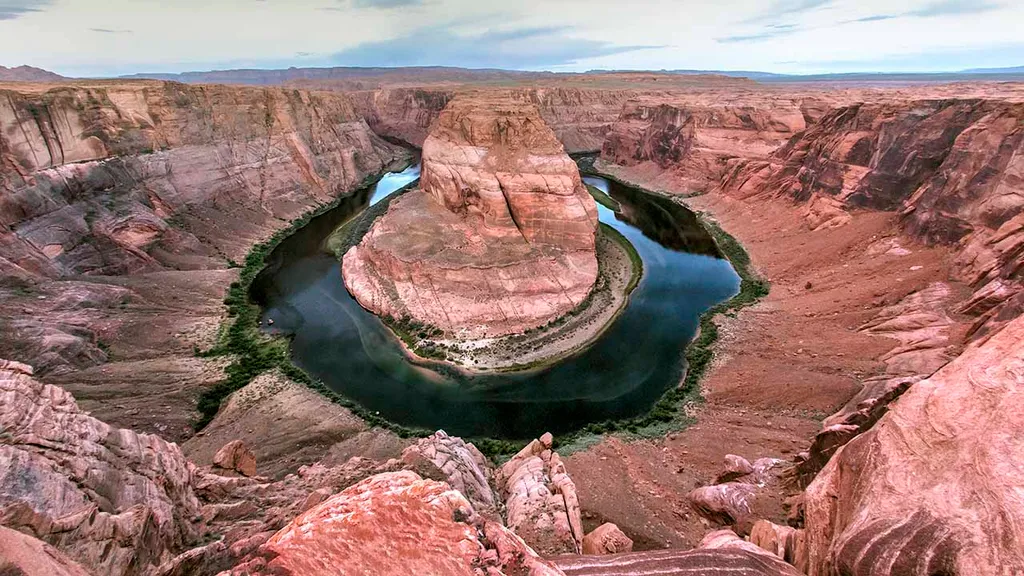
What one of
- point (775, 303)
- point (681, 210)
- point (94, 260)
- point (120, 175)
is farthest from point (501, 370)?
point (681, 210)

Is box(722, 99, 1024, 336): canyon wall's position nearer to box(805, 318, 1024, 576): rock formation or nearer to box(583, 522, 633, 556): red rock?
box(805, 318, 1024, 576): rock formation

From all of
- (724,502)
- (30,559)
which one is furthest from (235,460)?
(724,502)

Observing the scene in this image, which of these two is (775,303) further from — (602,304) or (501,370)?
(501,370)

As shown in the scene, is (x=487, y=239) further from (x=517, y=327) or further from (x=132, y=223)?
(x=132, y=223)

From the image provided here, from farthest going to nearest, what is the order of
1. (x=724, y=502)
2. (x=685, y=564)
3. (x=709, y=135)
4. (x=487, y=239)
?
(x=709, y=135), (x=487, y=239), (x=724, y=502), (x=685, y=564)

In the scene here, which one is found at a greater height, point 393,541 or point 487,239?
point 487,239

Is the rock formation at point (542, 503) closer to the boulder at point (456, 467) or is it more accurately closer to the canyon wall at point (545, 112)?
the boulder at point (456, 467)

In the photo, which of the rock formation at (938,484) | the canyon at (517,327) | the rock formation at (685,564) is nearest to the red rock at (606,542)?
the canyon at (517,327)
